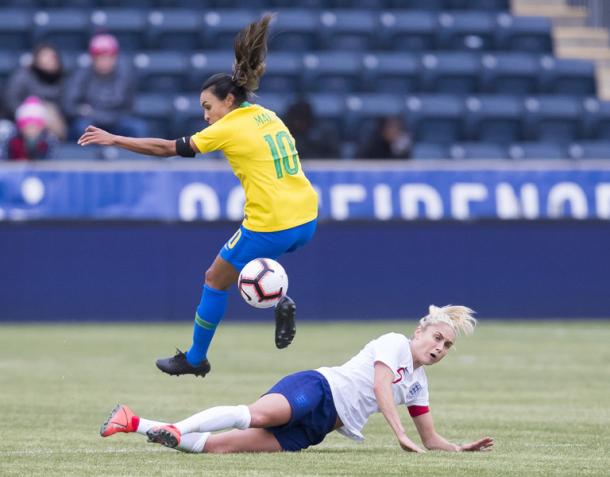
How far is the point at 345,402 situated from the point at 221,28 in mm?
13220

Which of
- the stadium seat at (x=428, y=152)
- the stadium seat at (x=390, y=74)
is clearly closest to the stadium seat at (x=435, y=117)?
the stadium seat at (x=390, y=74)

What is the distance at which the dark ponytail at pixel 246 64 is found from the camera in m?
8.87

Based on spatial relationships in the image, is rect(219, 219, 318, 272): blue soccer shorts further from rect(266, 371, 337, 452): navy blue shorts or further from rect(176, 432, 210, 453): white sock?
rect(176, 432, 210, 453): white sock

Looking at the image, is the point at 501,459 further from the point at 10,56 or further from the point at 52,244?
the point at 10,56

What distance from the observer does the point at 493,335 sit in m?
16.3

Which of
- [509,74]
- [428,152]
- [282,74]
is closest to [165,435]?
[428,152]

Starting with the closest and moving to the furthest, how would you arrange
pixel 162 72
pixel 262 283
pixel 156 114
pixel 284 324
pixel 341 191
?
pixel 284 324 < pixel 262 283 < pixel 341 191 < pixel 156 114 < pixel 162 72

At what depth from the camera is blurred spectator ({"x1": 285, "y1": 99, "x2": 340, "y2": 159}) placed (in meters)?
17.4

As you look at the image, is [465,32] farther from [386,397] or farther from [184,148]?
[386,397]

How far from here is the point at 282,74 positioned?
65.2 feet

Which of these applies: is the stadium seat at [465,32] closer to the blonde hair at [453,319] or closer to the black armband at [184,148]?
the black armband at [184,148]

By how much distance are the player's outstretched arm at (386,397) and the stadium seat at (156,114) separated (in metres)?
11.5

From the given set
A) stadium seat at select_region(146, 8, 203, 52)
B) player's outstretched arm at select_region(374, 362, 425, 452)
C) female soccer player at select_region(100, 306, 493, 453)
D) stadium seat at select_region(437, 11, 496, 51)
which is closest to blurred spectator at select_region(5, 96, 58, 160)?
stadium seat at select_region(146, 8, 203, 52)

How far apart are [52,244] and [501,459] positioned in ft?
33.0
